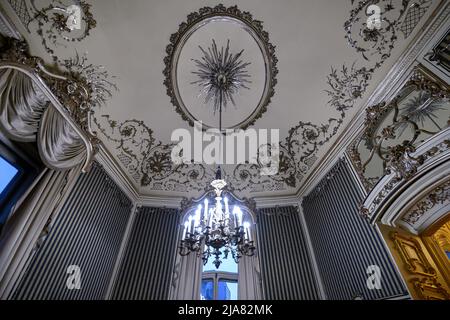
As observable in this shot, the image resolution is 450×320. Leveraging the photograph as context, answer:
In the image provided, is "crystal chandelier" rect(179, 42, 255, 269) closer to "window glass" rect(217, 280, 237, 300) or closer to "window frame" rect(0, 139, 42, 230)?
"window glass" rect(217, 280, 237, 300)

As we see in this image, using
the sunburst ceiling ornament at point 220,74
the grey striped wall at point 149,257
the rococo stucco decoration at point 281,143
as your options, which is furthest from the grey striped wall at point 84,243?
the sunburst ceiling ornament at point 220,74

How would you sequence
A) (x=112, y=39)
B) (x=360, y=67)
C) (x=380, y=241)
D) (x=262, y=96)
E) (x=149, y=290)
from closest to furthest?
(x=380, y=241) → (x=112, y=39) → (x=360, y=67) → (x=149, y=290) → (x=262, y=96)

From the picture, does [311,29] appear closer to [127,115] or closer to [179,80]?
[179,80]

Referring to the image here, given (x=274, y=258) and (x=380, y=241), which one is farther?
(x=274, y=258)

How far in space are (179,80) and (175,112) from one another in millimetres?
722

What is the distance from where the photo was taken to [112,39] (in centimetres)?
416

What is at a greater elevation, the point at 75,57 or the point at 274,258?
the point at 75,57

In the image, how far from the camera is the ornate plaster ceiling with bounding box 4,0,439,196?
3.91 m

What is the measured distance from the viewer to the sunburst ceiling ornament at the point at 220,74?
486 cm

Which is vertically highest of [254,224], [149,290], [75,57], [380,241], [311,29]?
[311,29]

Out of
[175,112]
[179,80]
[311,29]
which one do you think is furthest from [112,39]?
[311,29]

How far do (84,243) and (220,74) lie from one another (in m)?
4.08

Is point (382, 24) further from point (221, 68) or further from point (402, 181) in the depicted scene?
point (221, 68)

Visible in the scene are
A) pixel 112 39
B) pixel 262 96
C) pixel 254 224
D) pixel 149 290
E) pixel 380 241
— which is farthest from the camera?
pixel 254 224
